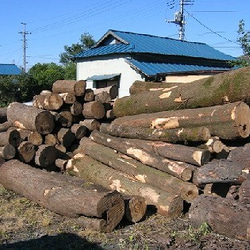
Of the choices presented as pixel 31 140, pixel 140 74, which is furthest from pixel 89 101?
pixel 140 74

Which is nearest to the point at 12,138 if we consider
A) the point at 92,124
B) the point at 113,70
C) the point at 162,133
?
the point at 92,124

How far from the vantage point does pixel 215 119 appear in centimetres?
709

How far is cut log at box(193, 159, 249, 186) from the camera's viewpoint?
6.00 metres

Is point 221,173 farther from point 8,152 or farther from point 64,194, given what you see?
point 8,152

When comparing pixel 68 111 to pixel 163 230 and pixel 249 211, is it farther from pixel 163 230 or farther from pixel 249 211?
pixel 249 211

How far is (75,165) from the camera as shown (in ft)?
29.1

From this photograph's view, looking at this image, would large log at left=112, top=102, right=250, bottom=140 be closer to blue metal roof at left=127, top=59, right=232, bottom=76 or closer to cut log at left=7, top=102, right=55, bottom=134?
cut log at left=7, top=102, right=55, bottom=134

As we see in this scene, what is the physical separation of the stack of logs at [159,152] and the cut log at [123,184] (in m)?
0.02

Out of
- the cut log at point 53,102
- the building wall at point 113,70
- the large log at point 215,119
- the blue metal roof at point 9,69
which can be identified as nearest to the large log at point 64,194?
the cut log at point 53,102

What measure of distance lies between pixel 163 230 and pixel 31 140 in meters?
4.54

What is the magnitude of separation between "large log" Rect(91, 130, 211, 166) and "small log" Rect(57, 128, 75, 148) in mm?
762

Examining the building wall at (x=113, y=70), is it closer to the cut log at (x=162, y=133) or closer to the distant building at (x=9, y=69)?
the cut log at (x=162, y=133)

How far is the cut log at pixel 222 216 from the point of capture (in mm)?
5176

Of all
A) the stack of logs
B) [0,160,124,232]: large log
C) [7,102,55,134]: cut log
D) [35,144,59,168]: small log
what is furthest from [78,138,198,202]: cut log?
[0,160,124,232]: large log
